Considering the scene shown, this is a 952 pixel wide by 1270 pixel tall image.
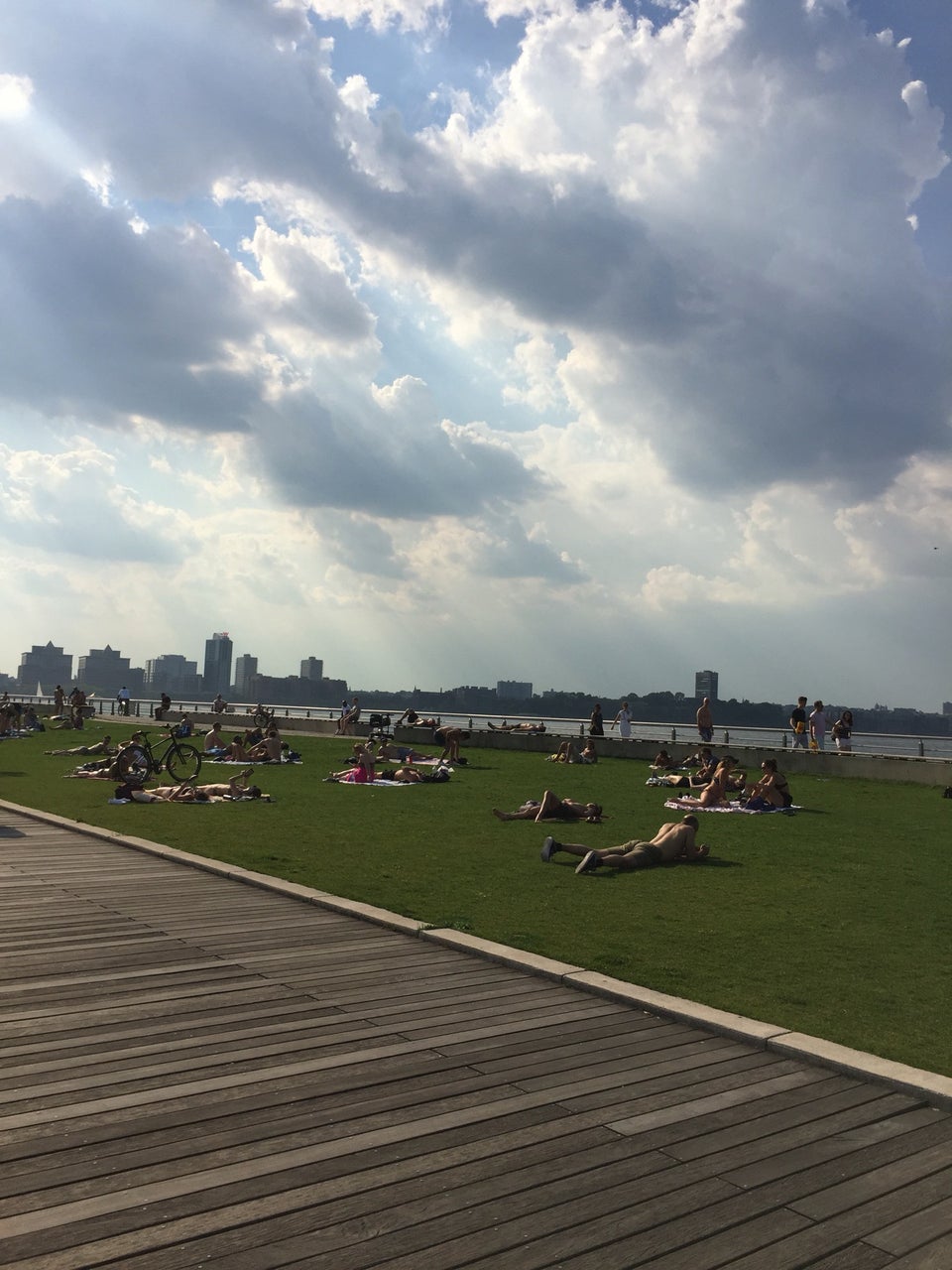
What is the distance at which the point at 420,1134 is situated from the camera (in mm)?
4246

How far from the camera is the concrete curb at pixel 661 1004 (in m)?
4.98

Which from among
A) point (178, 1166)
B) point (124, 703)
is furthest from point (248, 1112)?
point (124, 703)

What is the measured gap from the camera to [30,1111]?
4387mm

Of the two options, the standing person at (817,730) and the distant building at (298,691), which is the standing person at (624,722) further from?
the distant building at (298,691)

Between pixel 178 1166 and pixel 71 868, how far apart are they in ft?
25.2

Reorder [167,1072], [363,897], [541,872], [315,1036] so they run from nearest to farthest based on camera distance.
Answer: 1. [167,1072]
2. [315,1036]
3. [363,897]
4. [541,872]

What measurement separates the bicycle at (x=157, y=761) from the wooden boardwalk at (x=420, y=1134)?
1407 centimetres

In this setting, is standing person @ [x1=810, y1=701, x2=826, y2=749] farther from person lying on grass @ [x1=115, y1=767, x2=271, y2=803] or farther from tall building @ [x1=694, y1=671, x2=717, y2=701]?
tall building @ [x1=694, y1=671, x2=717, y2=701]

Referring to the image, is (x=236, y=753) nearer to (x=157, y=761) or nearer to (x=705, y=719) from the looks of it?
(x=157, y=761)

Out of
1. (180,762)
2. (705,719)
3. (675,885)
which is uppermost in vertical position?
(705,719)

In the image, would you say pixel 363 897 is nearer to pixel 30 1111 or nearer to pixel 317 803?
pixel 30 1111

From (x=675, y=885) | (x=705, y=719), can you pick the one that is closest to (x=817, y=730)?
(x=705, y=719)

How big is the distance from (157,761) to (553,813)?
11.0 meters

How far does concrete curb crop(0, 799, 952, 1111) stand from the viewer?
16.4 feet
